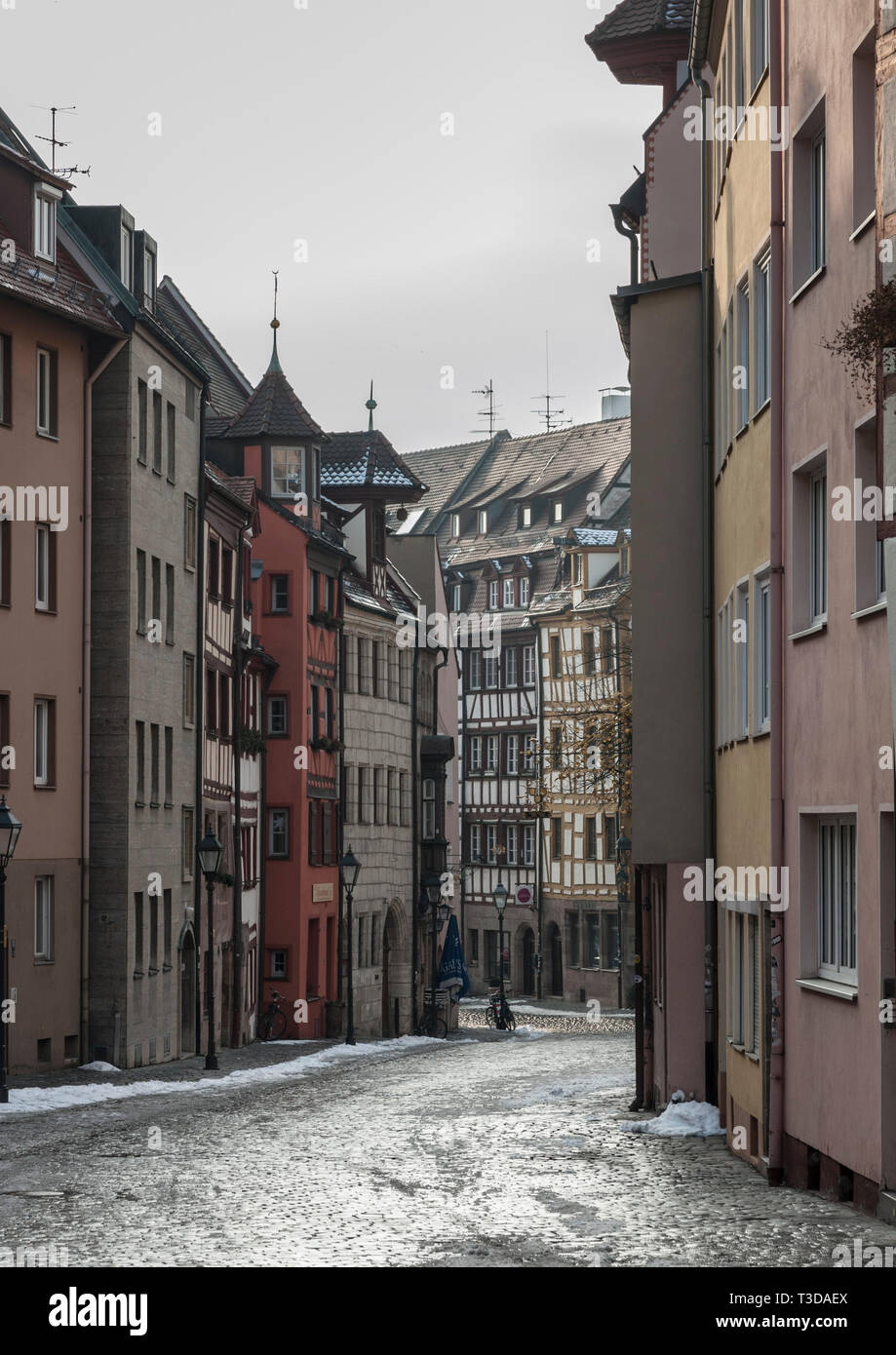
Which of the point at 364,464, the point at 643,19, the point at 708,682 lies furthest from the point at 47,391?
the point at 364,464

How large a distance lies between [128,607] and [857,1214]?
23.3 metres

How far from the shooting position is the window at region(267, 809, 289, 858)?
51.8 m

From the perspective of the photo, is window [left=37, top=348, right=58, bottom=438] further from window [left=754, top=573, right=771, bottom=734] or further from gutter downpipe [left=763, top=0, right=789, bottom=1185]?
gutter downpipe [left=763, top=0, right=789, bottom=1185]

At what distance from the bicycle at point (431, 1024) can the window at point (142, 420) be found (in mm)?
28898

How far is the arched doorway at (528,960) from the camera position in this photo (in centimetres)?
8519

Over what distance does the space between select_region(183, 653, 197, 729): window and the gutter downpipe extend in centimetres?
2389

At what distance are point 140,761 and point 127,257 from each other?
335 inches

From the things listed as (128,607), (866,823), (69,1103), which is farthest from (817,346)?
(128,607)

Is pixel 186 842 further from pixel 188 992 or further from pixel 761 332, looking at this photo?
pixel 761 332

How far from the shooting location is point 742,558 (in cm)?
1992

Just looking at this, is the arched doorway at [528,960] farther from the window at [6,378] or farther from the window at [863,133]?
the window at [863,133]

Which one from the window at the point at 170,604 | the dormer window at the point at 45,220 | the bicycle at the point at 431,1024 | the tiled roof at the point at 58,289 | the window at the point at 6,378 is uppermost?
the dormer window at the point at 45,220

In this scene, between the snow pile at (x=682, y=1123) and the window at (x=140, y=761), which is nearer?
the snow pile at (x=682, y=1123)

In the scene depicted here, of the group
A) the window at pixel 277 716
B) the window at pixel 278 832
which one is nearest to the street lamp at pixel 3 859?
the window at pixel 278 832
